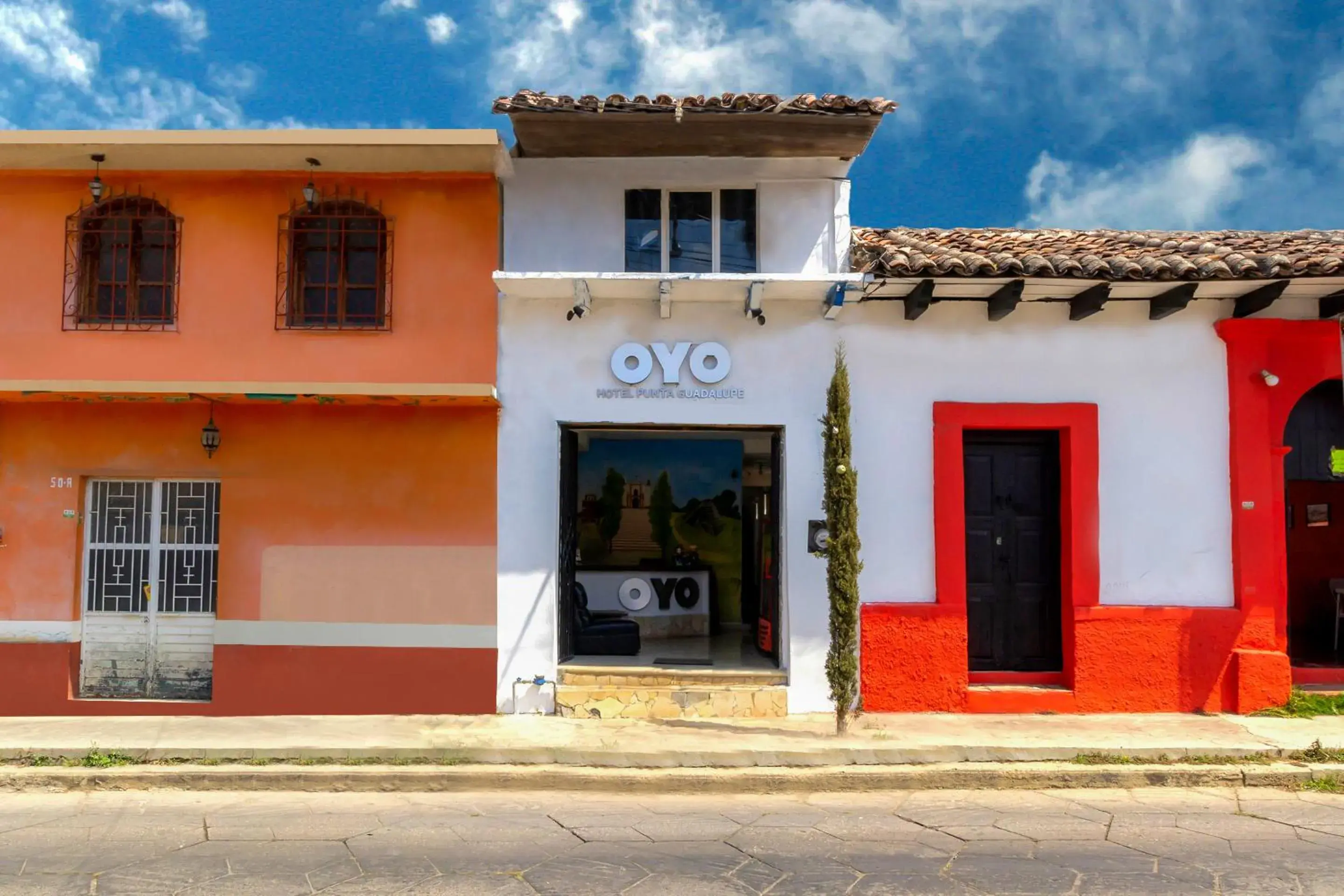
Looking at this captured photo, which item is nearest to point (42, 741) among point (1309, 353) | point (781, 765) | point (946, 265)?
point (781, 765)

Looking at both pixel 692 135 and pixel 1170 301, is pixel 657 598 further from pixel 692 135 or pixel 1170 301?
pixel 1170 301

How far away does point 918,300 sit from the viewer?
30.7 ft

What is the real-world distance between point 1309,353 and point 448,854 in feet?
31.2

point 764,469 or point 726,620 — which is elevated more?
point 764,469

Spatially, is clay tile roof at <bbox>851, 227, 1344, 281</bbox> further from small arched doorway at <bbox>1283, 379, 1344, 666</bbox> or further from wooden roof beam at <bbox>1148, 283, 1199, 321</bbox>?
small arched doorway at <bbox>1283, 379, 1344, 666</bbox>

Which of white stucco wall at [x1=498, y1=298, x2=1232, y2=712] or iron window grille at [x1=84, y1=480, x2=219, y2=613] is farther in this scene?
iron window grille at [x1=84, y1=480, x2=219, y2=613]

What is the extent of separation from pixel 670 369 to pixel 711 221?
1.74 meters

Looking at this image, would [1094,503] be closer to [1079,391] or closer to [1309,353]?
[1079,391]

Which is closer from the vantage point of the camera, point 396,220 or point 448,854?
point 448,854

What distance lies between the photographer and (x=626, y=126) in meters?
9.16

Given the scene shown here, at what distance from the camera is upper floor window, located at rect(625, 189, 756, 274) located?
1005 centimetres

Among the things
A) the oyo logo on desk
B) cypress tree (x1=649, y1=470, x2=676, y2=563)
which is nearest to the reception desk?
the oyo logo on desk

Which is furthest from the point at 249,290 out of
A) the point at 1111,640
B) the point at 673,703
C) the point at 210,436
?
the point at 1111,640

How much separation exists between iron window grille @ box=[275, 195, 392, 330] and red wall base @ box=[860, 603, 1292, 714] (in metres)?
6.14
